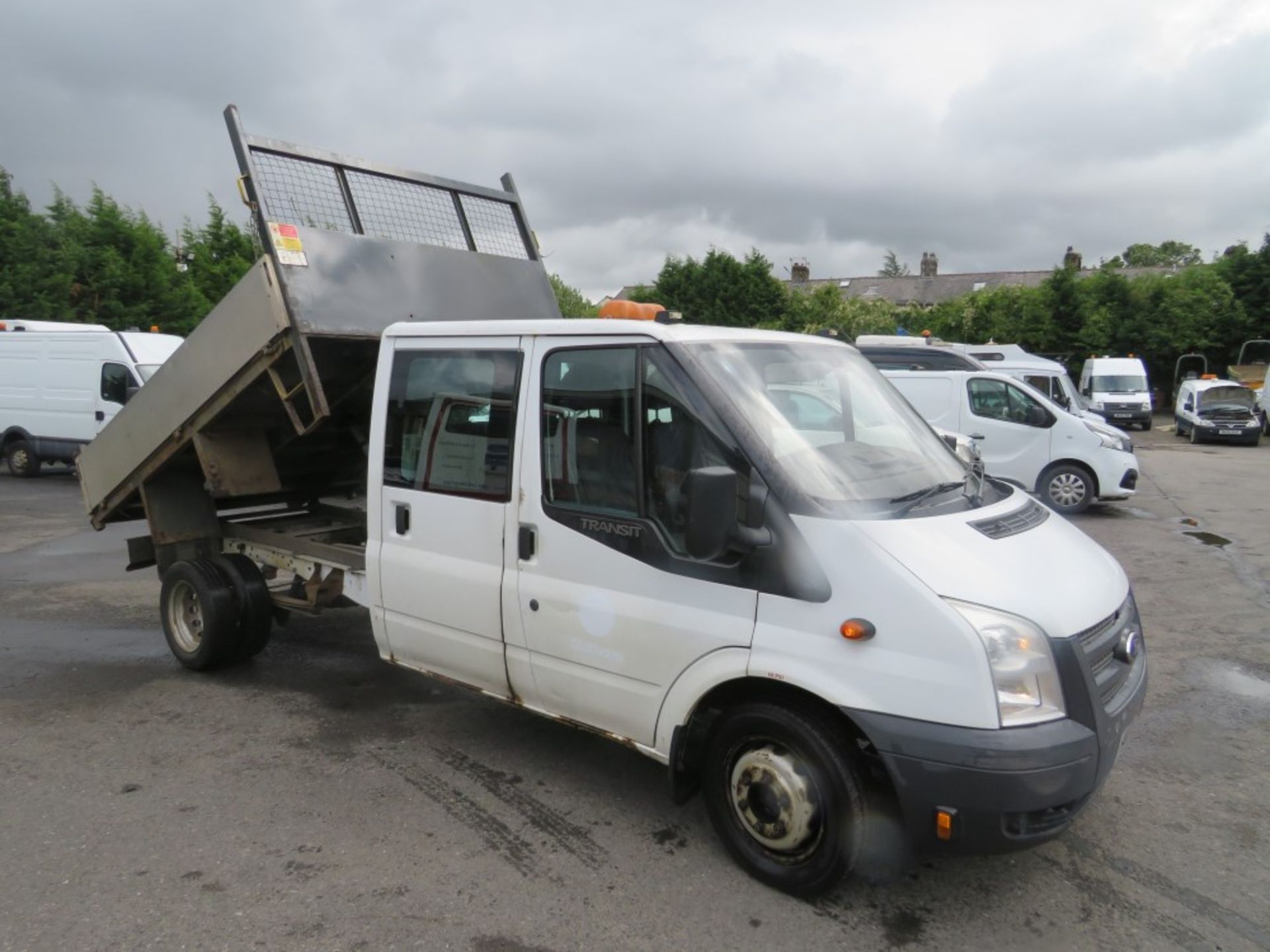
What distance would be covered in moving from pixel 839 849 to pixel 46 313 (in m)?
27.2

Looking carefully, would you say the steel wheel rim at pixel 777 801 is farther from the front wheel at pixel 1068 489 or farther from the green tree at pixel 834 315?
the green tree at pixel 834 315

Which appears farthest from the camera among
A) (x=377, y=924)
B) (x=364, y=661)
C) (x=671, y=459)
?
(x=364, y=661)

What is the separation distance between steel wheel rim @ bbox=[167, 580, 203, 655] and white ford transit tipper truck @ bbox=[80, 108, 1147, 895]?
32 centimetres

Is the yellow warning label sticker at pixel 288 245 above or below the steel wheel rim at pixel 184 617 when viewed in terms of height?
above

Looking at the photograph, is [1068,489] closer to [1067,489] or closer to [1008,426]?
[1067,489]

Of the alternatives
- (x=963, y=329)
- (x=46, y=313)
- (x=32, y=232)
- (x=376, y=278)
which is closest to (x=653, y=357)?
(x=376, y=278)

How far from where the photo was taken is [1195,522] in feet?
38.2

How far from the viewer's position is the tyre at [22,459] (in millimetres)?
15883

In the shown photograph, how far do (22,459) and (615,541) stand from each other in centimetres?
1658

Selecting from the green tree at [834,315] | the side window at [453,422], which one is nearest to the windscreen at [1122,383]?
the green tree at [834,315]

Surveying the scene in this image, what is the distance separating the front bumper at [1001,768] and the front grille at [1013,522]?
52cm

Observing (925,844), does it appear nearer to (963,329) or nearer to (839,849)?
(839,849)

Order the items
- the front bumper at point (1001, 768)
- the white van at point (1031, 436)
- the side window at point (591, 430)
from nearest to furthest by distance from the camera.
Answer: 1. the front bumper at point (1001, 768)
2. the side window at point (591, 430)
3. the white van at point (1031, 436)

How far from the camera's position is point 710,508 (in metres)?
2.98
